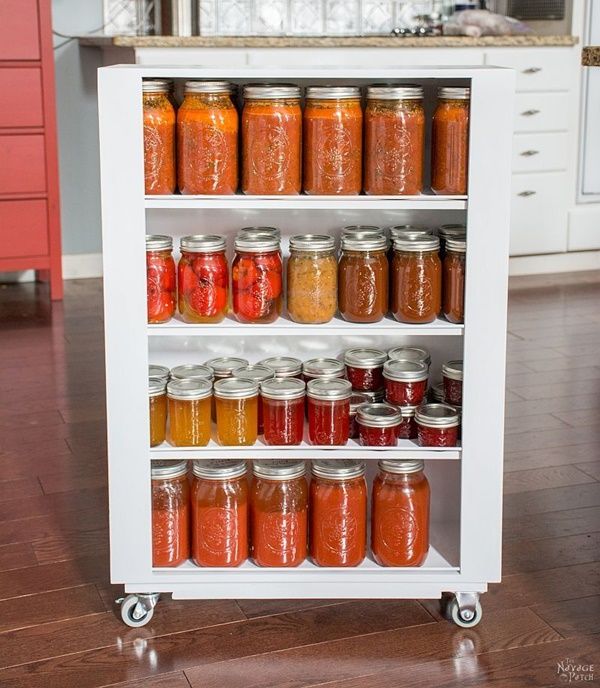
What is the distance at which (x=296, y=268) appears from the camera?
1.90 meters

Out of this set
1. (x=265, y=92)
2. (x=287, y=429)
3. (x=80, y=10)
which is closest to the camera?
(x=265, y=92)

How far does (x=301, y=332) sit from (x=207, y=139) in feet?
1.11

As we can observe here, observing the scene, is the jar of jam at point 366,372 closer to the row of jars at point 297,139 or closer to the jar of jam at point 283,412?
the jar of jam at point 283,412

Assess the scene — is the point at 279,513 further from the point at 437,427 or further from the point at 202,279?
the point at 202,279

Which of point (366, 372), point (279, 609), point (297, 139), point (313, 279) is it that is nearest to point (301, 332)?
point (313, 279)

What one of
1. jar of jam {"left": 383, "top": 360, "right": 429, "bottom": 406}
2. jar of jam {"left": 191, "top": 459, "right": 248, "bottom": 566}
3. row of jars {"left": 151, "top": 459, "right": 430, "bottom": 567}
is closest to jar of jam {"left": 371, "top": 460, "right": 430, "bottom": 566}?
row of jars {"left": 151, "top": 459, "right": 430, "bottom": 567}

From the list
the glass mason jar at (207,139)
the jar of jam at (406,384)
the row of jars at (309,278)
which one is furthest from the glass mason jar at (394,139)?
the jar of jam at (406,384)

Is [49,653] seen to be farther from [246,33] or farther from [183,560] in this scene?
[246,33]

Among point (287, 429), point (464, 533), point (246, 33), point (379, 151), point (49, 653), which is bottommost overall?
point (49, 653)

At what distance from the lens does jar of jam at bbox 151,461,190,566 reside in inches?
77.0

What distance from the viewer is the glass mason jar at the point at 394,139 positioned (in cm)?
181

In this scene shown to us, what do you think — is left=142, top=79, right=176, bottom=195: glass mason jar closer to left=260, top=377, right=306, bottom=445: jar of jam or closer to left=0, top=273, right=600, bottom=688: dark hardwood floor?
left=260, top=377, right=306, bottom=445: jar of jam

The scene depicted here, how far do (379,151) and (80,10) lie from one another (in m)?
3.20

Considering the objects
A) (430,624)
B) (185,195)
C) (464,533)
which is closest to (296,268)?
(185,195)
